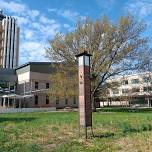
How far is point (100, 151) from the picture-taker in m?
9.06

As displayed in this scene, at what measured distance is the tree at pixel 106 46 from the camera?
126 feet

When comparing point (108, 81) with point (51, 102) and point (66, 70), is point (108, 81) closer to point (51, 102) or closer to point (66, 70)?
point (66, 70)

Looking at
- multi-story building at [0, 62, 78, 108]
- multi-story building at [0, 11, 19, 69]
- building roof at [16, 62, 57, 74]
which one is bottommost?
multi-story building at [0, 62, 78, 108]

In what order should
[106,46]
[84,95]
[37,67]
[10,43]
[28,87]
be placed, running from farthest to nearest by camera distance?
[10,43]
[37,67]
[28,87]
[106,46]
[84,95]

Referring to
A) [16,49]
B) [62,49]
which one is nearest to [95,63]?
[62,49]

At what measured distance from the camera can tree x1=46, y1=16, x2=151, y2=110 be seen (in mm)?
38469

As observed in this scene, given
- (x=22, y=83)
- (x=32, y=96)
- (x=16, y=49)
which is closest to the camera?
(x=32, y=96)

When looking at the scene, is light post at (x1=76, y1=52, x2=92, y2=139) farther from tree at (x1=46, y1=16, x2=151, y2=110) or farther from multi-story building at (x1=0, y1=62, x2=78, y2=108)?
multi-story building at (x1=0, y1=62, x2=78, y2=108)

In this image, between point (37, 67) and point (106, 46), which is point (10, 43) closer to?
point (37, 67)

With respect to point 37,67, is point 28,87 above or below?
below

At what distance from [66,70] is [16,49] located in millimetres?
87832

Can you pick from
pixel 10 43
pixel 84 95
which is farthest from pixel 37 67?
pixel 10 43

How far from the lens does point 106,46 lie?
38.6 metres

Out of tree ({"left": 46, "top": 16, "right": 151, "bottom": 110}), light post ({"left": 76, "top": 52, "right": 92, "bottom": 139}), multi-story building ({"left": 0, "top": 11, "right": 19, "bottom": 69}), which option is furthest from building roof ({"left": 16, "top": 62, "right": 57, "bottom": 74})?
multi-story building ({"left": 0, "top": 11, "right": 19, "bottom": 69})
